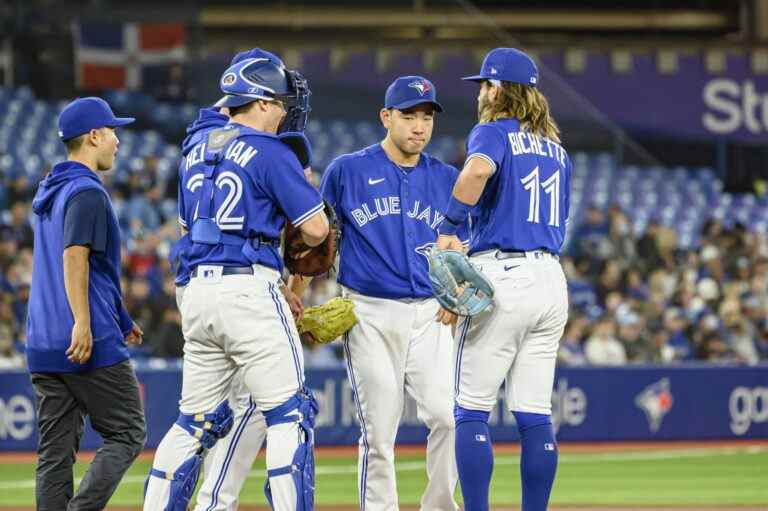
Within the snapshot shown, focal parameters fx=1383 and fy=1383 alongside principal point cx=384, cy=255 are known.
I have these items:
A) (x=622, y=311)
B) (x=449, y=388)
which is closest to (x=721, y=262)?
(x=622, y=311)

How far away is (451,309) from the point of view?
6004 mm

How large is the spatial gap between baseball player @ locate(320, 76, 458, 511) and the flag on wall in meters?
11.9

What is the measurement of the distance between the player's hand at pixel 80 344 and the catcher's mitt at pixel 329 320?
38.9 inches

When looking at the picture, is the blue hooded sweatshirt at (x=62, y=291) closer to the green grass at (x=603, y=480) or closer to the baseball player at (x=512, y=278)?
the baseball player at (x=512, y=278)

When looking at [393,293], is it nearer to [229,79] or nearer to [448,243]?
[448,243]

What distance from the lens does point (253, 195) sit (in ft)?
18.1

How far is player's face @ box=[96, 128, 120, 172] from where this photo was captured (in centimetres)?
610

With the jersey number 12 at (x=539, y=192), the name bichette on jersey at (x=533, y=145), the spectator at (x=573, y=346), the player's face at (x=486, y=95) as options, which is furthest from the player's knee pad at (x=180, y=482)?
the spectator at (x=573, y=346)

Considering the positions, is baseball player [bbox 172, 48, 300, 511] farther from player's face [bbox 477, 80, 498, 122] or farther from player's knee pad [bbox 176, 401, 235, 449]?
player's face [bbox 477, 80, 498, 122]

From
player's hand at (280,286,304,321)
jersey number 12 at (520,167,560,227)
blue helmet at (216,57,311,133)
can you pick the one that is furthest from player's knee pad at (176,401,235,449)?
jersey number 12 at (520,167,560,227)

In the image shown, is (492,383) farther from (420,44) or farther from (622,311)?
(420,44)

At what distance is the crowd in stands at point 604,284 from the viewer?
1394 cm

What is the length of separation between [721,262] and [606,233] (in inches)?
65.6

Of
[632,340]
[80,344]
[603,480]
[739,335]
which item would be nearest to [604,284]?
[632,340]
